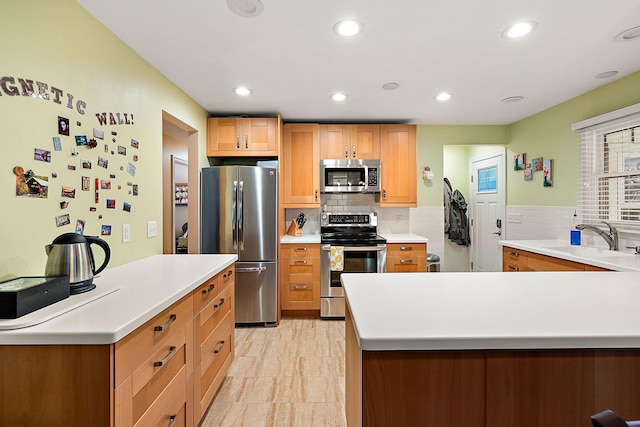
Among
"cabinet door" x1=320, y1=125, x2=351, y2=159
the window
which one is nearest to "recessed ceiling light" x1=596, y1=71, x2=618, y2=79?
the window

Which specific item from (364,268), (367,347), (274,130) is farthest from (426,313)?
(274,130)

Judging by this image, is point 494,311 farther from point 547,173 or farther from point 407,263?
point 547,173

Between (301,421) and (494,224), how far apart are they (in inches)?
149

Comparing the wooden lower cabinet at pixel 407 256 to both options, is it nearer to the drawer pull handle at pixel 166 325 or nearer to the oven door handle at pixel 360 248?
the oven door handle at pixel 360 248

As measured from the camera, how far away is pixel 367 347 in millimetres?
861

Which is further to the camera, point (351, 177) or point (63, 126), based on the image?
point (351, 177)

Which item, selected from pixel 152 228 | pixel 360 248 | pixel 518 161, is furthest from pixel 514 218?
pixel 152 228

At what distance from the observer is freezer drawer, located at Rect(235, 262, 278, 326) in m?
3.32

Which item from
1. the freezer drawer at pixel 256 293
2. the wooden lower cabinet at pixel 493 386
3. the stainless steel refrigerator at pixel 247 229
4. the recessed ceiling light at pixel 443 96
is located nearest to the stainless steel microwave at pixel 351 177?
the stainless steel refrigerator at pixel 247 229

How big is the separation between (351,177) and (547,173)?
2147 mm

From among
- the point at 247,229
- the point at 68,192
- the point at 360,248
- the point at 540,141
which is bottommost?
the point at 360,248

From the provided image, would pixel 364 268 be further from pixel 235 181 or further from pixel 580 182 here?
pixel 580 182

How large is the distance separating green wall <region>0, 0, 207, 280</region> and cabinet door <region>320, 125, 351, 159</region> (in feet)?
6.31

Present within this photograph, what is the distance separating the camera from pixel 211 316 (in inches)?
73.5
